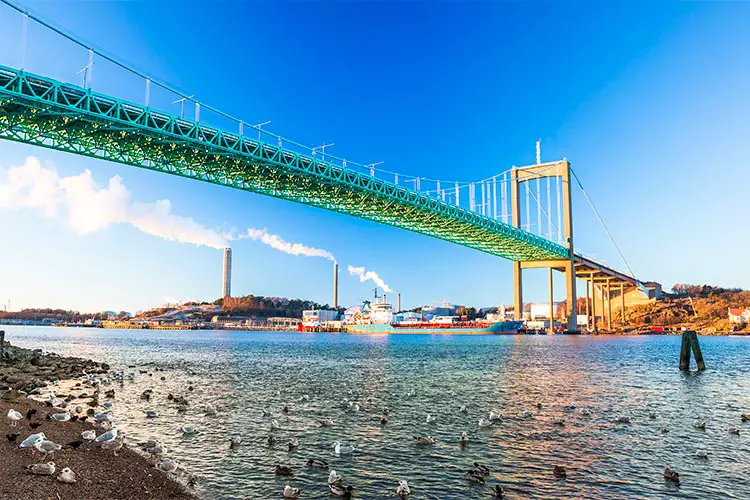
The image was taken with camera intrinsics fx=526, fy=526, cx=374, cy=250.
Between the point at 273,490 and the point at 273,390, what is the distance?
468 inches

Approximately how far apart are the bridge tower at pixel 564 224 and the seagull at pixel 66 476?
9411 centimetres

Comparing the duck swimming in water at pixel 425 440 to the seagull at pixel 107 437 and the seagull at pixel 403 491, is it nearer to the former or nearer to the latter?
the seagull at pixel 403 491

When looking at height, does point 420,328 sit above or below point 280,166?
below

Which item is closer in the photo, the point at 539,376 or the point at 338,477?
the point at 338,477

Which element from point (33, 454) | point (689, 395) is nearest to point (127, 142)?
point (33, 454)

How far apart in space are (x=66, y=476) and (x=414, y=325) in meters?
115

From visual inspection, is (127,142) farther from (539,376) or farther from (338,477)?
(338,477)

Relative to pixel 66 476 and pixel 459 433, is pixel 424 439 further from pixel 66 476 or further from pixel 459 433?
pixel 66 476

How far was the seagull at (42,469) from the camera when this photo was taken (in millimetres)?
7961

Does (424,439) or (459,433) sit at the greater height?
(424,439)

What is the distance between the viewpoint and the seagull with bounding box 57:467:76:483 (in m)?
7.91

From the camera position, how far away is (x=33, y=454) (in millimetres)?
8812

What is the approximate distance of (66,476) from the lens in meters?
7.95

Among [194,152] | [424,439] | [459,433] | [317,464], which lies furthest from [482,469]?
[194,152]
